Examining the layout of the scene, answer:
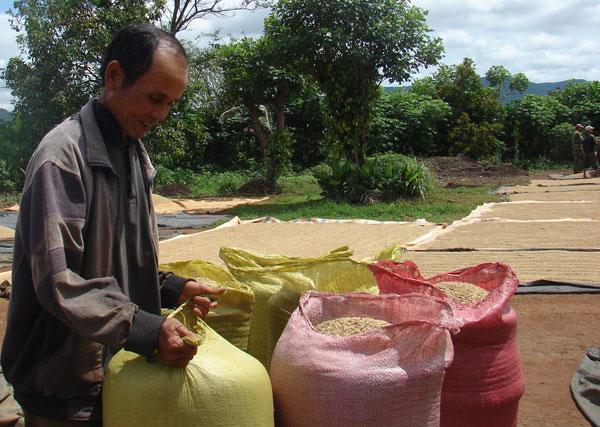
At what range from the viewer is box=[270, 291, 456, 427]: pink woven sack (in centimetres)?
146

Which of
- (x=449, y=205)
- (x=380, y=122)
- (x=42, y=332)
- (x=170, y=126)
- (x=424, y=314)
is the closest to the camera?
(x=42, y=332)

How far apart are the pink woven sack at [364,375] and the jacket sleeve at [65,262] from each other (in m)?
0.49

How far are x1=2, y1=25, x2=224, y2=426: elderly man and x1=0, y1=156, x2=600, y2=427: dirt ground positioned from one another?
1741mm

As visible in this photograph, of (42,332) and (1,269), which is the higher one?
(42,332)

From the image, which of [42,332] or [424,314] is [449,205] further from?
[42,332]

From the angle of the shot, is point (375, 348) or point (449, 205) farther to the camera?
point (449, 205)

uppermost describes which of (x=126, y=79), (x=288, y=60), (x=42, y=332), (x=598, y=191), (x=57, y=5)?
(x=57, y=5)

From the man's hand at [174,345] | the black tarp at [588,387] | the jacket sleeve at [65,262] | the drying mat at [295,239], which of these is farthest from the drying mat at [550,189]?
the jacket sleeve at [65,262]

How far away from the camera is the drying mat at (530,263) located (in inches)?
180

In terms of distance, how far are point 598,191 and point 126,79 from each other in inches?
459

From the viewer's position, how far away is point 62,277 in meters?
1.17

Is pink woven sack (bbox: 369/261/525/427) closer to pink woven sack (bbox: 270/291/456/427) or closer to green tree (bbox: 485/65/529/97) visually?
pink woven sack (bbox: 270/291/456/427)

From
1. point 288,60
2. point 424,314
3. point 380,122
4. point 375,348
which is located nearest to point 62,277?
point 375,348

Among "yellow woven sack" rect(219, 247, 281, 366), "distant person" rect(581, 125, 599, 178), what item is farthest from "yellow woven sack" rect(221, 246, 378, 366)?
"distant person" rect(581, 125, 599, 178)
